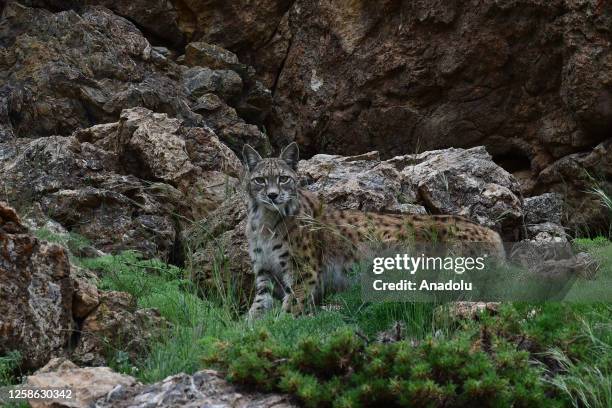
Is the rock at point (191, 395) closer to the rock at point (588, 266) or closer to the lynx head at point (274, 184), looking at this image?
the rock at point (588, 266)

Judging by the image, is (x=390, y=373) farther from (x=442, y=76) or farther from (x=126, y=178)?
(x=442, y=76)

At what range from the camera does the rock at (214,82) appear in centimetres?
1659

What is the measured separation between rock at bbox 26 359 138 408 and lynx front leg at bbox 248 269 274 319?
3651 millimetres

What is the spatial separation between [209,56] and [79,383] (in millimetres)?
10746

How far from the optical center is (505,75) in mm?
16094

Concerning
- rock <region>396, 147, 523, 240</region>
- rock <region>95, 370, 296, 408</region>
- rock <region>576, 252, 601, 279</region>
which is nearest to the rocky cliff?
rock <region>396, 147, 523, 240</region>

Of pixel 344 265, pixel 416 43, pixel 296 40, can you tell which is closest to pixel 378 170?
pixel 344 265

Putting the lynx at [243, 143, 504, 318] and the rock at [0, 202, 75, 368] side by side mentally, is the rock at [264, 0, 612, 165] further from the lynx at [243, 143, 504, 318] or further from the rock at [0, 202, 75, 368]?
the rock at [0, 202, 75, 368]

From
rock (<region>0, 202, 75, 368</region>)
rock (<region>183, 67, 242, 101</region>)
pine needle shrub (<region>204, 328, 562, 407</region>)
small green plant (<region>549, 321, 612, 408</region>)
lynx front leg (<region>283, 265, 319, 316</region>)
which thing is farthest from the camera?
rock (<region>183, 67, 242, 101</region>)

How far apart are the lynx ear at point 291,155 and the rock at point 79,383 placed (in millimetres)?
5021

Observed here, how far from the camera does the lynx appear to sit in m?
Answer: 11.4

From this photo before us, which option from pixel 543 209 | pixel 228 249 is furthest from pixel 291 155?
pixel 543 209

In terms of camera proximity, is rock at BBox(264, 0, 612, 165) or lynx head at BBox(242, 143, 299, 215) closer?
lynx head at BBox(242, 143, 299, 215)

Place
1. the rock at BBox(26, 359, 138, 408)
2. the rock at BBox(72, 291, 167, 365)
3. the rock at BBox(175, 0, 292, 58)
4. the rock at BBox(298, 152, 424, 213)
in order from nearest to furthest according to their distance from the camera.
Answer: the rock at BBox(26, 359, 138, 408), the rock at BBox(72, 291, 167, 365), the rock at BBox(298, 152, 424, 213), the rock at BBox(175, 0, 292, 58)
